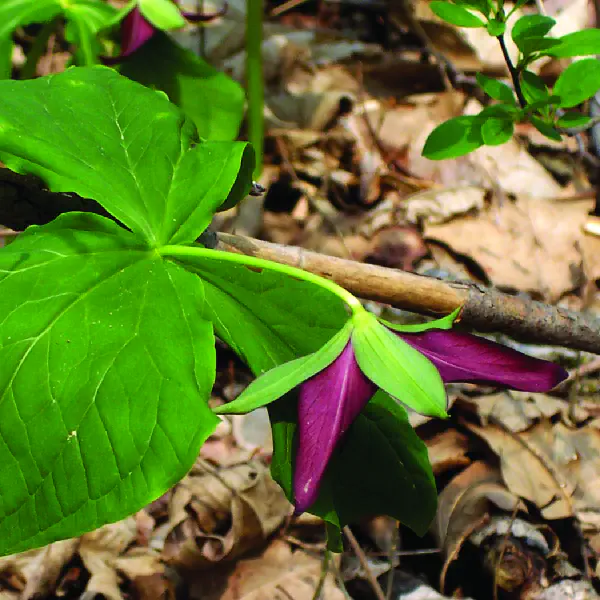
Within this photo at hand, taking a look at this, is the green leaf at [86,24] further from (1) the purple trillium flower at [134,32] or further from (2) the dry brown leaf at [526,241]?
(2) the dry brown leaf at [526,241]

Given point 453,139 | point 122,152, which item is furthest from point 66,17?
point 453,139

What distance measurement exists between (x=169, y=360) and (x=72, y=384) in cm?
12

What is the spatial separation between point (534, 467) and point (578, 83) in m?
0.91

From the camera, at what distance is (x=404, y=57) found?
314 centimetres

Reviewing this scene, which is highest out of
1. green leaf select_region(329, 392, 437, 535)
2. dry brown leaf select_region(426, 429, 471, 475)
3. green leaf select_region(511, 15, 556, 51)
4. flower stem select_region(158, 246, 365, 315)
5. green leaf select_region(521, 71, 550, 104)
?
green leaf select_region(511, 15, 556, 51)

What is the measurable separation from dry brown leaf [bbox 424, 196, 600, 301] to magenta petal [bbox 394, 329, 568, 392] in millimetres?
1510

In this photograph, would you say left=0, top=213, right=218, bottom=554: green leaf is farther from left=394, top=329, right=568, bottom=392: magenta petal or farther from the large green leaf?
left=394, top=329, right=568, bottom=392: magenta petal

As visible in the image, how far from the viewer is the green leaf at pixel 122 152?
99cm

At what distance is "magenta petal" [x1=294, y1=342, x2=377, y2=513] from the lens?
80 cm

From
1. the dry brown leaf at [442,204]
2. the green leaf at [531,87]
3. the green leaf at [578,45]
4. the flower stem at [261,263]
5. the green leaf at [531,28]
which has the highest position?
the green leaf at [531,28]

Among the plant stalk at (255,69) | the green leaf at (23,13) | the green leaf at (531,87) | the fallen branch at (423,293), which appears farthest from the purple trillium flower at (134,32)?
the green leaf at (531,87)

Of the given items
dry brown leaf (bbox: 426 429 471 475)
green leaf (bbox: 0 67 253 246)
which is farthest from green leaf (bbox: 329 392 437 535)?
dry brown leaf (bbox: 426 429 471 475)

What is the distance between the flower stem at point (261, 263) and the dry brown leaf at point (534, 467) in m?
0.95

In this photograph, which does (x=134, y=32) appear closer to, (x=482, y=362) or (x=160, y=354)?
(x=160, y=354)
